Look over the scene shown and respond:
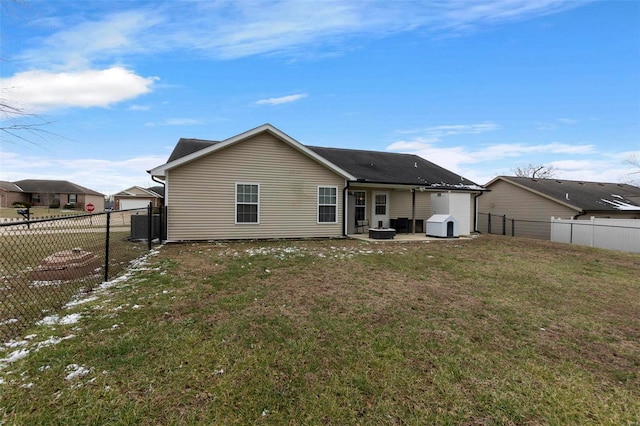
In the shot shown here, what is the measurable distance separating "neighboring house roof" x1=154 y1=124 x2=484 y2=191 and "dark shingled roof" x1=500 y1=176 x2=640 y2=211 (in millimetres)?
5920

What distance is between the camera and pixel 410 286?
19.1 feet

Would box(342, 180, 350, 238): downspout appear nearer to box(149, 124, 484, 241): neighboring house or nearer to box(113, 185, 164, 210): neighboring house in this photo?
box(149, 124, 484, 241): neighboring house

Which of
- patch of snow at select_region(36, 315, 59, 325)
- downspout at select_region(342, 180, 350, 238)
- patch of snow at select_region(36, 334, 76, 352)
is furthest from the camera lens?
downspout at select_region(342, 180, 350, 238)

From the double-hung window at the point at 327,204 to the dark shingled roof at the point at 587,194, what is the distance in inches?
565

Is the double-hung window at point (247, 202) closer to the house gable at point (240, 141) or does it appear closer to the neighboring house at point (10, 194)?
the house gable at point (240, 141)

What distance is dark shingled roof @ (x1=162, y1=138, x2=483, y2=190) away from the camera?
14055 millimetres

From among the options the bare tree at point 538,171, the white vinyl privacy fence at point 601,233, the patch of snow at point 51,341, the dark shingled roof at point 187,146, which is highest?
the bare tree at point 538,171

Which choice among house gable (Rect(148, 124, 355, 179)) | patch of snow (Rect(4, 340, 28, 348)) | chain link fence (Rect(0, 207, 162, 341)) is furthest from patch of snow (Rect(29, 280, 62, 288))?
house gable (Rect(148, 124, 355, 179))

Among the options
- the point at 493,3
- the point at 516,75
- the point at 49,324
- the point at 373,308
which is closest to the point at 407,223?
the point at 516,75

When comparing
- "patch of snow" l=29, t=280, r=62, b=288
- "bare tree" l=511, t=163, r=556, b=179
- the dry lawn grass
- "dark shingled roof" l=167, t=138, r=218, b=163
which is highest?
"bare tree" l=511, t=163, r=556, b=179

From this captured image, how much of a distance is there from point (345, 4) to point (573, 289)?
9.70 m

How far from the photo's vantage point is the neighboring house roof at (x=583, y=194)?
60.6 ft

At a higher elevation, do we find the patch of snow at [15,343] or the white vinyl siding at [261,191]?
the white vinyl siding at [261,191]

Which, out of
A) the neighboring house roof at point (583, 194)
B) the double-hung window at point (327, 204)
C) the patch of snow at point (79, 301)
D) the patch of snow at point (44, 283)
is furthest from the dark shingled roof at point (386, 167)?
the patch of snow at point (79, 301)
